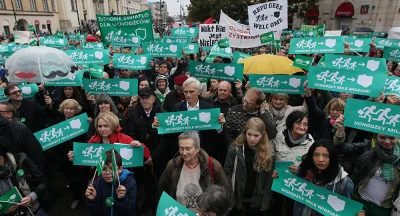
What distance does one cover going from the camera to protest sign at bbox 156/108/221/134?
11.8 feet

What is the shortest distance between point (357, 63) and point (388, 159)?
7.83ft

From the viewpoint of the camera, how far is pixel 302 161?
2.89m

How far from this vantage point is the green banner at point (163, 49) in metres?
7.59

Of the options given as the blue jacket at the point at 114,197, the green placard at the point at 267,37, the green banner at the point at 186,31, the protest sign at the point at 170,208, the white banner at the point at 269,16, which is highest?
the white banner at the point at 269,16

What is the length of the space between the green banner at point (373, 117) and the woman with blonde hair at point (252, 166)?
3.21 feet

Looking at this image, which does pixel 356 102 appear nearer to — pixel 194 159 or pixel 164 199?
pixel 194 159

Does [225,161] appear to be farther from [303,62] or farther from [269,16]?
[269,16]

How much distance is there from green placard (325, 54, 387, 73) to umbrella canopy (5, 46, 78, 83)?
4.80 meters

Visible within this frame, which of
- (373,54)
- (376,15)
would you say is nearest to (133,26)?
(373,54)

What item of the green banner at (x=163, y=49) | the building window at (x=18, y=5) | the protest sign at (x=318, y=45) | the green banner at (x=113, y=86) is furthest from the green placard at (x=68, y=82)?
the building window at (x=18, y=5)

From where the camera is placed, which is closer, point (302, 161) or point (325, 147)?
point (325, 147)

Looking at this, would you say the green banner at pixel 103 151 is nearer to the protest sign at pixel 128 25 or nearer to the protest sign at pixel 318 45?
the protest sign at pixel 128 25

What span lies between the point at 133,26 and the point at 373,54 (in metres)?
8.38

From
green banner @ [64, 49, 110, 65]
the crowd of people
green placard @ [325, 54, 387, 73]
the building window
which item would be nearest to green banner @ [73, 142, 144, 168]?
the crowd of people
